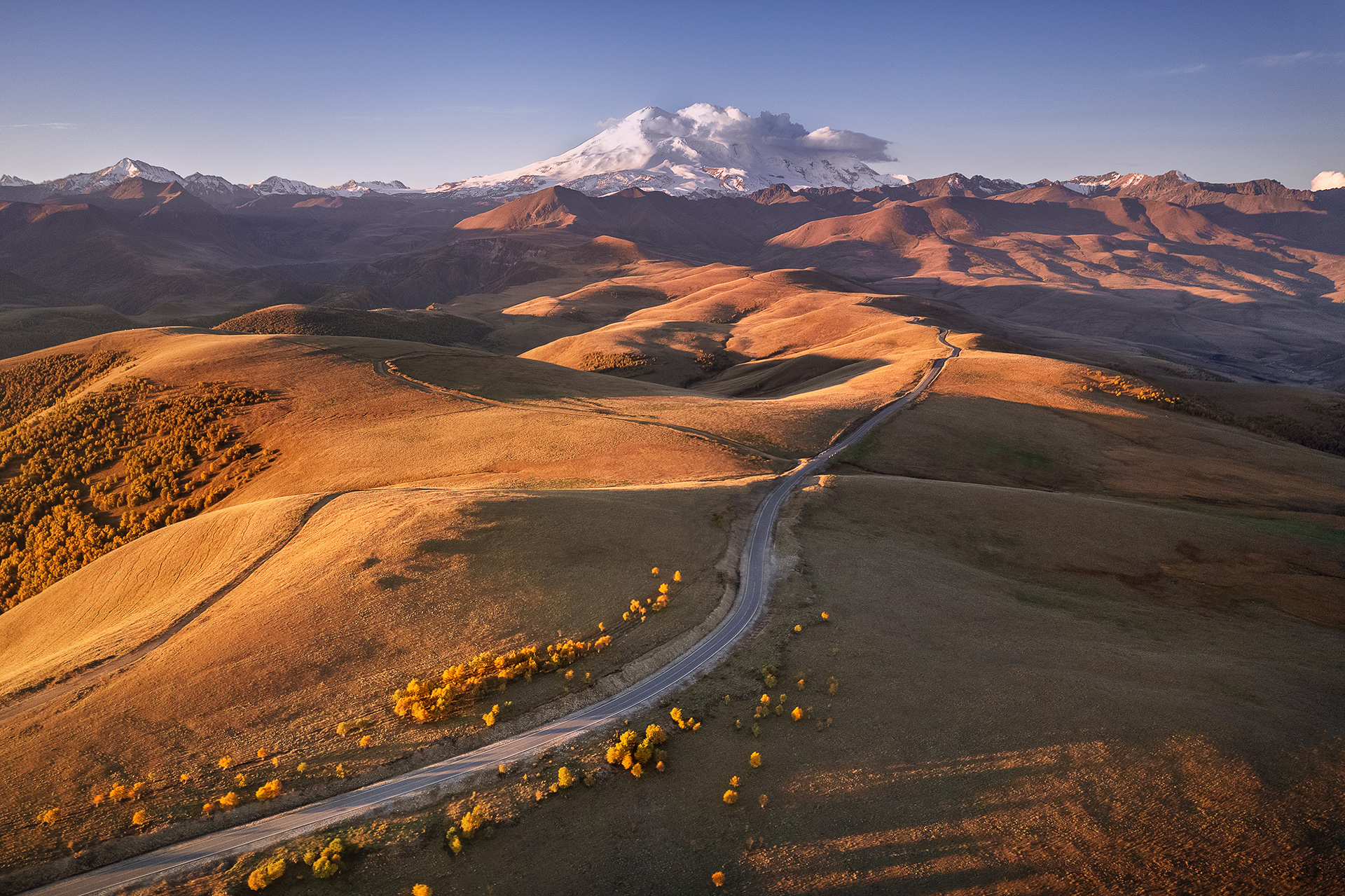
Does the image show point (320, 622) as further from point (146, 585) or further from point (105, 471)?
point (105, 471)

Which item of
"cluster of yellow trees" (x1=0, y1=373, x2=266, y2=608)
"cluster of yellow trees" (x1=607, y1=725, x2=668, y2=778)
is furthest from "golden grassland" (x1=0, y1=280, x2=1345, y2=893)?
"cluster of yellow trees" (x1=0, y1=373, x2=266, y2=608)

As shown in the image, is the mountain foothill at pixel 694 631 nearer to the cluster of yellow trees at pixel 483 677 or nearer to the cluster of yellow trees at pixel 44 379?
the cluster of yellow trees at pixel 483 677

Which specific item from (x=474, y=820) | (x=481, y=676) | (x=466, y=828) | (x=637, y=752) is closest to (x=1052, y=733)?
(x=637, y=752)

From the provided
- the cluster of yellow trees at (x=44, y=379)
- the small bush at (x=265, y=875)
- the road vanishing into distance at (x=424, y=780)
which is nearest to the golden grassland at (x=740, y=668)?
the small bush at (x=265, y=875)

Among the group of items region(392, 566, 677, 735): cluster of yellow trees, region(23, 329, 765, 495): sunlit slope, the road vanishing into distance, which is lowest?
the road vanishing into distance

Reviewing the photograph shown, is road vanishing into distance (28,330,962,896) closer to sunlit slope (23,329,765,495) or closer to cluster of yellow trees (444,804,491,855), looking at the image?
cluster of yellow trees (444,804,491,855)

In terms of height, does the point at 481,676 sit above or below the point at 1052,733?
above
